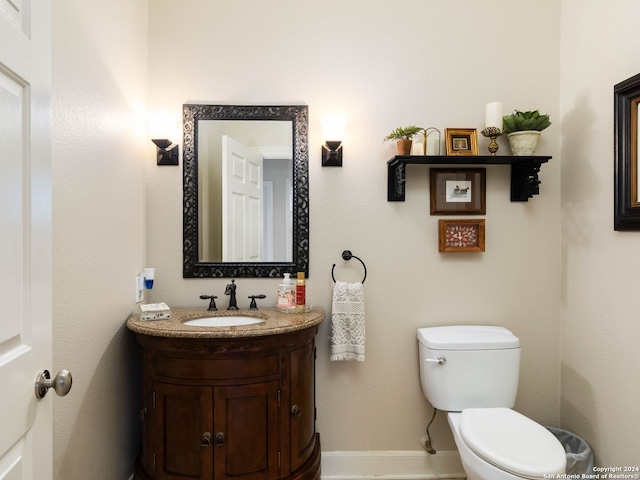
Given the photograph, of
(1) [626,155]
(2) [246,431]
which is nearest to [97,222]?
(2) [246,431]

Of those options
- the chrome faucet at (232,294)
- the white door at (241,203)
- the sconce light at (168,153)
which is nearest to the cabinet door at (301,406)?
the chrome faucet at (232,294)

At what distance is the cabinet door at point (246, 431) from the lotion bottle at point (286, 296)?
0.39 meters

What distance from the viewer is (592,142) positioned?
1806 millimetres

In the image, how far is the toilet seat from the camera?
1.33 metres

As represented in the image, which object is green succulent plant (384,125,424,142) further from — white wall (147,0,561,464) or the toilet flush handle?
the toilet flush handle

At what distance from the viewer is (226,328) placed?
5.04 ft

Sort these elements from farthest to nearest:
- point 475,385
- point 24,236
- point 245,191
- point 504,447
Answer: point 245,191 → point 475,385 → point 504,447 → point 24,236

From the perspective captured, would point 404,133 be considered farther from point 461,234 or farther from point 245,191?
point 245,191

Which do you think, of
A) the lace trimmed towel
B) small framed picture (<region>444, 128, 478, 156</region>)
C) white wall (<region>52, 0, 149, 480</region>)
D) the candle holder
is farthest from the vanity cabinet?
the candle holder

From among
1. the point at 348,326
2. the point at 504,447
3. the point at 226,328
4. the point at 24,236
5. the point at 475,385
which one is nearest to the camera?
the point at 24,236

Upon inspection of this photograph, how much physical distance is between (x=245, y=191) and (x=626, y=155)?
5.82 ft

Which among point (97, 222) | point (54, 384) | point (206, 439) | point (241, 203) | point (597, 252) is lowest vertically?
point (206, 439)

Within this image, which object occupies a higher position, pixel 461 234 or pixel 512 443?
pixel 461 234

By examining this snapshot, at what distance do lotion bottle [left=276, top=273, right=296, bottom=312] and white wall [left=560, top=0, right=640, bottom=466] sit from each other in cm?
148
